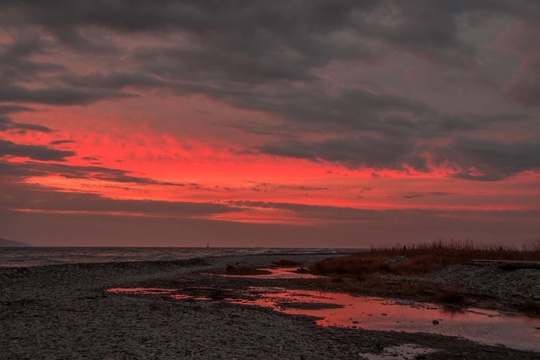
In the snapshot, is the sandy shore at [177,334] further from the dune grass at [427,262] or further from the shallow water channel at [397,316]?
the dune grass at [427,262]

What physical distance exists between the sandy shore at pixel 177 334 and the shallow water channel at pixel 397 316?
4.89 feet

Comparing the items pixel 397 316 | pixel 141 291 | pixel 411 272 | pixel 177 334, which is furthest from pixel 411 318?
pixel 411 272

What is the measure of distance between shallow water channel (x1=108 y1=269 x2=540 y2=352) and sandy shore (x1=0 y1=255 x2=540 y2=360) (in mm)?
1489

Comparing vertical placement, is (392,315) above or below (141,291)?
above

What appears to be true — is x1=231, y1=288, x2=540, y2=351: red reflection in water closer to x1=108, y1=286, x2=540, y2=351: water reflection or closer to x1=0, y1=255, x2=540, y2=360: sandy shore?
x1=108, y1=286, x2=540, y2=351: water reflection

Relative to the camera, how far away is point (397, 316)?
2439cm

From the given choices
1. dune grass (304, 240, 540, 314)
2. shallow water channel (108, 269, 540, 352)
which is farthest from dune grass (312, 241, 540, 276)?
shallow water channel (108, 269, 540, 352)

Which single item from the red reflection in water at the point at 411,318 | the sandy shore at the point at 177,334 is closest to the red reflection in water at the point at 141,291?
the sandy shore at the point at 177,334

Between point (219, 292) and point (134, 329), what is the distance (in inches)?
641

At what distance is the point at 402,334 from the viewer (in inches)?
763

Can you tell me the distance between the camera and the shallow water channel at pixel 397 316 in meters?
20.0

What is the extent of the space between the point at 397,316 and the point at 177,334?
1251 cm

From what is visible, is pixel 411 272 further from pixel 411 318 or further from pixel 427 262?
pixel 411 318

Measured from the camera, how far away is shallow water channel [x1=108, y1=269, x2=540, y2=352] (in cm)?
1997
